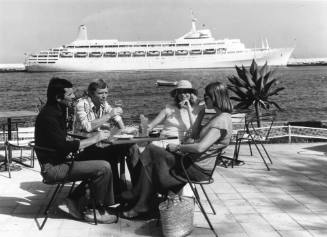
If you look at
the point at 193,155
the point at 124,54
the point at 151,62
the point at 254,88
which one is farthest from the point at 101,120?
the point at 124,54

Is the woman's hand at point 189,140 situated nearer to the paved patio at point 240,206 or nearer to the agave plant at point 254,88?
the paved patio at point 240,206

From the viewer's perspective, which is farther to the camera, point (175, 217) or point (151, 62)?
point (151, 62)

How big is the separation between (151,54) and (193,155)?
7726cm

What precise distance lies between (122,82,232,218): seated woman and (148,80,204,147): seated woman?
0.72 metres

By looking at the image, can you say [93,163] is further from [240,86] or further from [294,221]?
[240,86]

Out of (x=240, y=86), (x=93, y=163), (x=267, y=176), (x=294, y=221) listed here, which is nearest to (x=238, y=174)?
(x=267, y=176)

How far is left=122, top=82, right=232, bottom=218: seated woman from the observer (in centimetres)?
337

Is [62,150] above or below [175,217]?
above

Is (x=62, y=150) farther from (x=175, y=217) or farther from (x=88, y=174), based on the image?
(x=175, y=217)

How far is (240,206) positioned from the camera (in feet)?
13.4

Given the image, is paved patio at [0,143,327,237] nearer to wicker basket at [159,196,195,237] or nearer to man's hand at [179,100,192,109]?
wicker basket at [159,196,195,237]

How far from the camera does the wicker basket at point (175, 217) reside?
3.25 m

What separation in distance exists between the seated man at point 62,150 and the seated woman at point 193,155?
0.31 metres

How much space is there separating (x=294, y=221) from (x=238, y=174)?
5.71 ft
